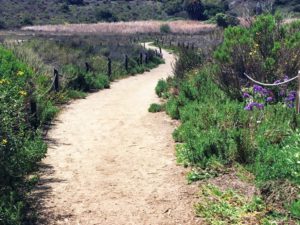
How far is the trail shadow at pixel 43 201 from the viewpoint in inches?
239

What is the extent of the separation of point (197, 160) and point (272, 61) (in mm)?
3817

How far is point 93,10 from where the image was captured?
246ft

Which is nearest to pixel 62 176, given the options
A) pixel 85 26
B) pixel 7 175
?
pixel 7 175

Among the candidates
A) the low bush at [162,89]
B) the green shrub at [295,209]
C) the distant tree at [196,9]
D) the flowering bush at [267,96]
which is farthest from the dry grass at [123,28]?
the green shrub at [295,209]

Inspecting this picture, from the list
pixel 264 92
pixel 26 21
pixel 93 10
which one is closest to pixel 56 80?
pixel 264 92

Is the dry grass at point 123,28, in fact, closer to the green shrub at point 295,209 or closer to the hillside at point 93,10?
the hillside at point 93,10

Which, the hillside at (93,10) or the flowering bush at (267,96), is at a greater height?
the hillside at (93,10)

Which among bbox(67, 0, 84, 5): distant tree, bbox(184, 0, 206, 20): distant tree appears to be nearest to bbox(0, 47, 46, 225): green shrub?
bbox(184, 0, 206, 20): distant tree

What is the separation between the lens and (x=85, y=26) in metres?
55.8

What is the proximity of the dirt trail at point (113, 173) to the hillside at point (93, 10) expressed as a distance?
50998mm

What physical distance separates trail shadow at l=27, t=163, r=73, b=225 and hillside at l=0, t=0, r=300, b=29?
54524 millimetres

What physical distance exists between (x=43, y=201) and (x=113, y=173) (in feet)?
5.05

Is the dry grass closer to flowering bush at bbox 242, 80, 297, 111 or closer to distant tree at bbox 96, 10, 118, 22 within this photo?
distant tree at bbox 96, 10, 118, 22

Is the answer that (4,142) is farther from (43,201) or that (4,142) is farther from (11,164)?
(43,201)
